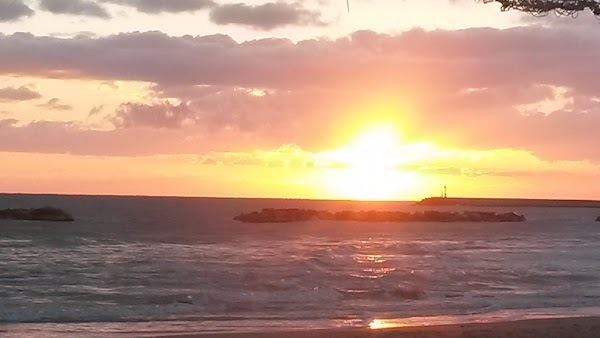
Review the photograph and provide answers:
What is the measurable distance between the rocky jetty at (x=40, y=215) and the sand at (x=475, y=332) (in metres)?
70.8

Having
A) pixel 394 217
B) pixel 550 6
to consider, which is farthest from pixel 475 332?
pixel 394 217

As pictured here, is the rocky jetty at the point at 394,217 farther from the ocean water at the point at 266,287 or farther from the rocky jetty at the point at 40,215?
the ocean water at the point at 266,287

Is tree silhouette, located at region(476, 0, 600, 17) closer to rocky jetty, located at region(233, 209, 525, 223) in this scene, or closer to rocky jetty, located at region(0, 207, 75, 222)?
rocky jetty, located at region(0, 207, 75, 222)

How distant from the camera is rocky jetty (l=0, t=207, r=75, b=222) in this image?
86.1 m

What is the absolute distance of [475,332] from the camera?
17.5 meters

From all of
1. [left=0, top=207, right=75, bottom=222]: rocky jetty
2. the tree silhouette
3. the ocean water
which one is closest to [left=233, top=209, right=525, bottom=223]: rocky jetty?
[left=0, top=207, right=75, bottom=222]: rocky jetty

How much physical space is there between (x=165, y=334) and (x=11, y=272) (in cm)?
1701

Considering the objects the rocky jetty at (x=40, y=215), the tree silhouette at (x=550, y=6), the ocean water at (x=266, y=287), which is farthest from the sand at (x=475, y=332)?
the rocky jetty at (x=40, y=215)

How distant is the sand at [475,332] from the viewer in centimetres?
1706

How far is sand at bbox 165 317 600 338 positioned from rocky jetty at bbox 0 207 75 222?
70844mm

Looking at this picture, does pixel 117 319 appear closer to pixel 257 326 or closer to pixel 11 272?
pixel 257 326

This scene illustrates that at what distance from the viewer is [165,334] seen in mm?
18922

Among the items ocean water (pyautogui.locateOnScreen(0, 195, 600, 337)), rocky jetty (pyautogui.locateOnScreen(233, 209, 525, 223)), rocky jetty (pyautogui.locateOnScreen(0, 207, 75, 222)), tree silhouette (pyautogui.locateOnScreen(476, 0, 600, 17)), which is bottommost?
ocean water (pyautogui.locateOnScreen(0, 195, 600, 337))

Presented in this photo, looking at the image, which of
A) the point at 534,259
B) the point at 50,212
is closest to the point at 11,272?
the point at 534,259
